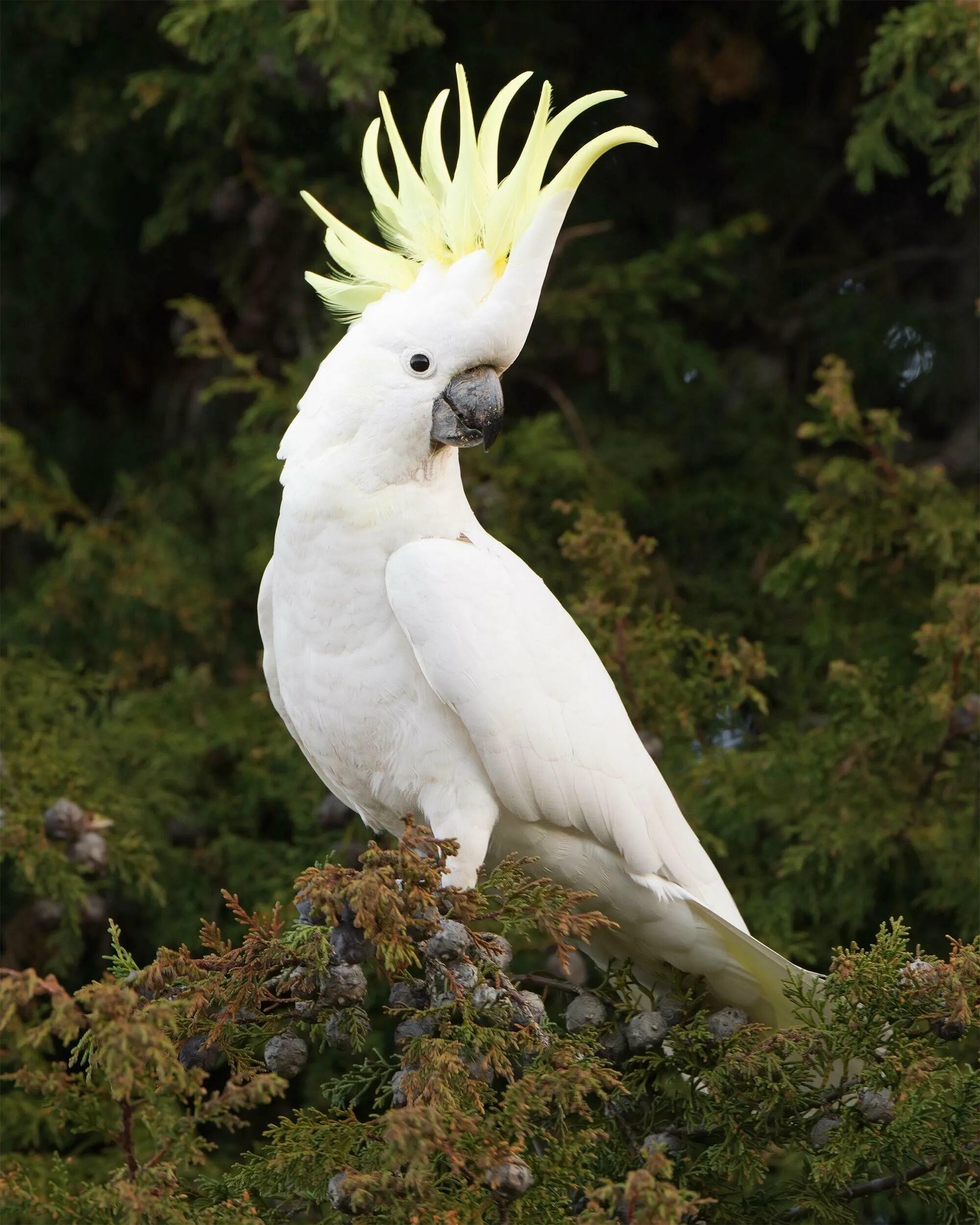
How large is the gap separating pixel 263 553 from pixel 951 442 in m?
1.84

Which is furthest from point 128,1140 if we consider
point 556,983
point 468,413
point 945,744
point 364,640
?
point 945,744

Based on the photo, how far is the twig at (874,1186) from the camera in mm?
2234

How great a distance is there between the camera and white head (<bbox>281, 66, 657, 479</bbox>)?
258 centimetres

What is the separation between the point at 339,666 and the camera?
2604mm

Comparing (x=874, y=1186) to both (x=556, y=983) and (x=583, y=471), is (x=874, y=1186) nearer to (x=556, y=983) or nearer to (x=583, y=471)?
(x=556, y=983)

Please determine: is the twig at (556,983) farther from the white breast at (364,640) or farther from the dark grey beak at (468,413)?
the dark grey beak at (468,413)

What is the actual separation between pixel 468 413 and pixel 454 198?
1.27ft

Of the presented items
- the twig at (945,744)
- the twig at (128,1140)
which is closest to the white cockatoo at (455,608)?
the twig at (128,1140)

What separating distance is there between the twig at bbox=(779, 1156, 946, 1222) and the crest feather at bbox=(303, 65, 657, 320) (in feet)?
5.00

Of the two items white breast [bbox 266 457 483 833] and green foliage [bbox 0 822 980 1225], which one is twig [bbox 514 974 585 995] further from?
white breast [bbox 266 457 483 833]

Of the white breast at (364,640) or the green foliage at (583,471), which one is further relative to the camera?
the green foliage at (583,471)

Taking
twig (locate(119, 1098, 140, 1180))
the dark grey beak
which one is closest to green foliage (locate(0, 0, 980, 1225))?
twig (locate(119, 1098, 140, 1180))

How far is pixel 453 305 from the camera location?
8.52 feet

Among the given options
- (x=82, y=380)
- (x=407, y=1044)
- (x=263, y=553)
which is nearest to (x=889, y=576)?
(x=263, y=553)
